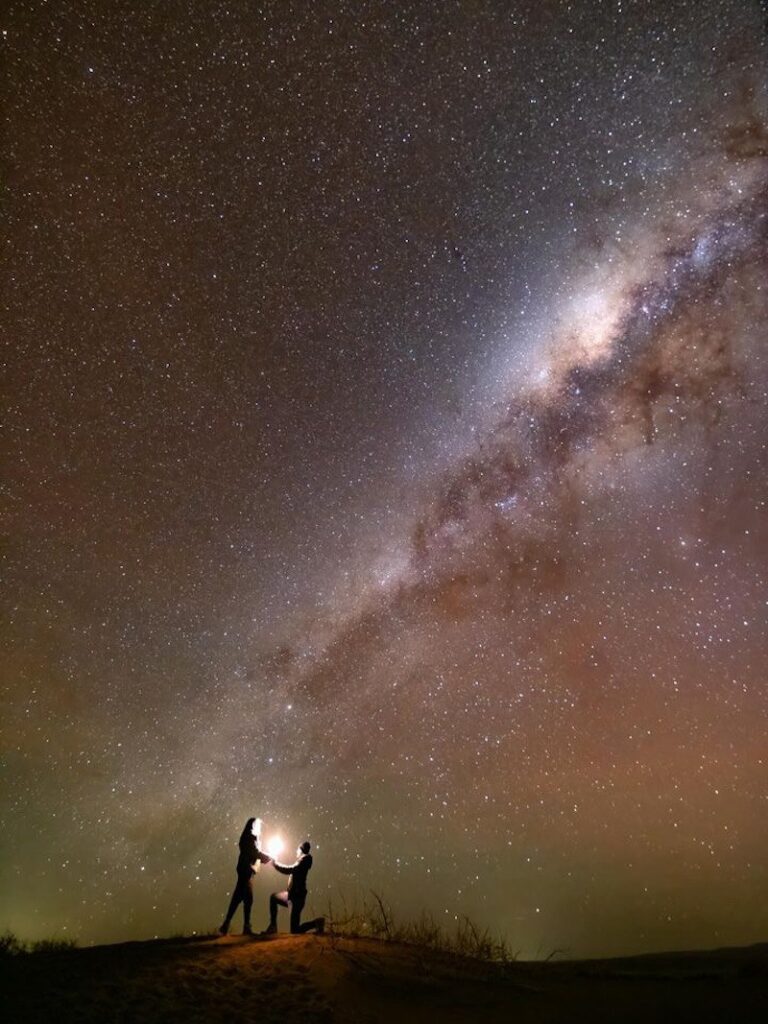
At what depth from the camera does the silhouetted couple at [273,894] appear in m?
9.33

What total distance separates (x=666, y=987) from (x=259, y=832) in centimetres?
600

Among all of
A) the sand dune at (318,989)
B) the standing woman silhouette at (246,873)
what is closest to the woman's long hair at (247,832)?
the standing woman silhouette at (246,873)

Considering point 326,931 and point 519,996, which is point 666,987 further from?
point 326,931

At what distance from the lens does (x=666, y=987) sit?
28.4 ft

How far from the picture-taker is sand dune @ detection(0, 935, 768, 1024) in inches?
255

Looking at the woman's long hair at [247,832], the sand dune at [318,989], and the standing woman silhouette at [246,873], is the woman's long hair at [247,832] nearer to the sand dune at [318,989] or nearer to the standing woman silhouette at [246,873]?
the standing woman silhouette at [246,873]

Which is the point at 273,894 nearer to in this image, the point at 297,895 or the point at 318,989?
the point at 297,895

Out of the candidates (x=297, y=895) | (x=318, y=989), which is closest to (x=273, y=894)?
(x=297, y=895)

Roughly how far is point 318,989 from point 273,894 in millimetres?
2542

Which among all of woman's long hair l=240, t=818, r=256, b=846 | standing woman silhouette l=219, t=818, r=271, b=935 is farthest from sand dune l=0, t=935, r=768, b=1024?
woman's long hair l=240, t=818, r=256, b=846

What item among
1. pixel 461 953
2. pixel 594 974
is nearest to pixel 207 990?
pixel 461 953

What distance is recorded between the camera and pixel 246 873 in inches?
373

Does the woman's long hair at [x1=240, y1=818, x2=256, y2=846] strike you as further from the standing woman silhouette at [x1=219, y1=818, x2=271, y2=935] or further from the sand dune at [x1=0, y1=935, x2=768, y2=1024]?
the sand dune at [x1=0, y1=935, x2=768, y2=1024]

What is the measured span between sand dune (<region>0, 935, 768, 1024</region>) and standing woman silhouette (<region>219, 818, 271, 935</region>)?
0.37m
